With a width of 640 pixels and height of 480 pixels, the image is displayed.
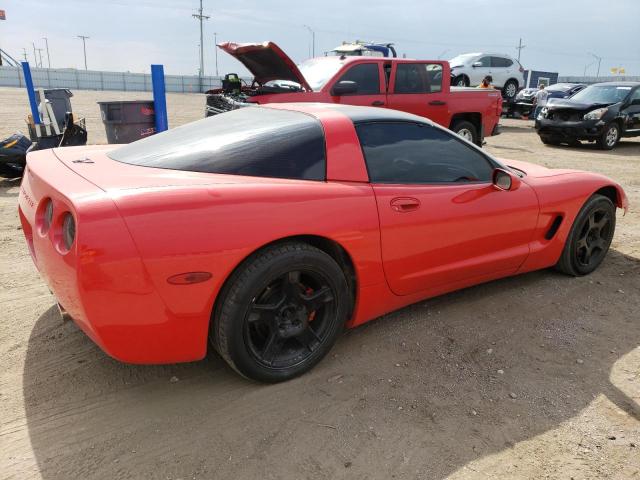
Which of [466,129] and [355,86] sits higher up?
[355,86]

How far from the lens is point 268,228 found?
233 centimetres

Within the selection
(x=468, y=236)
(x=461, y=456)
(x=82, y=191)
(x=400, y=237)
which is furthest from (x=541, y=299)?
(x=82, y=191)

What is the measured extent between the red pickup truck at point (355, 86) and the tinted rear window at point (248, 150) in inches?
171

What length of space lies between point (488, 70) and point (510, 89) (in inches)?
82.4

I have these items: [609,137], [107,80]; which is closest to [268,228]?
[609,137]

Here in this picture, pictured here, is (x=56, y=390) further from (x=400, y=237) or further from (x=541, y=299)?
(x=541, y=299)

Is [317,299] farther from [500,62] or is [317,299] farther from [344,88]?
[500,62]

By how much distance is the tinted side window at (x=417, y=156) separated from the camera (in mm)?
2887

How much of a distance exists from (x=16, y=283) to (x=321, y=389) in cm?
250

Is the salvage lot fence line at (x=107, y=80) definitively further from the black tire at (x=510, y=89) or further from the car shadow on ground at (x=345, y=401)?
the car shadow on ground at (x=345, y=401)

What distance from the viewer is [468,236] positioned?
10.3 ft

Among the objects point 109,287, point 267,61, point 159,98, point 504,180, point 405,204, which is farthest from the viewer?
point 267,61

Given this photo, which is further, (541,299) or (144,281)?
(541,299)

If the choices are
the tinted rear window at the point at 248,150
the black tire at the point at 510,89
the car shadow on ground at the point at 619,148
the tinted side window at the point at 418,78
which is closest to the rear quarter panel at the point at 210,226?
the tinted rear window at the point at 248,150
